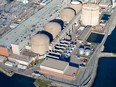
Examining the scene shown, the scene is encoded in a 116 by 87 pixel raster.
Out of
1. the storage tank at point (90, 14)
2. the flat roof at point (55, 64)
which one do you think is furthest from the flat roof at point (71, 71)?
the storage tank at point (90, 14)

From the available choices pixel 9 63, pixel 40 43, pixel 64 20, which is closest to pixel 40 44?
pixel 40 43

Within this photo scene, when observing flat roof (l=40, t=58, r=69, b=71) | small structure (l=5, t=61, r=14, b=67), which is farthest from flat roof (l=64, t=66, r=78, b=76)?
small structure (l=5, t=61, r=14, b=67)

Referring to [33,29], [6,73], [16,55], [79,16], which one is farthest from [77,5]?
[6,73]

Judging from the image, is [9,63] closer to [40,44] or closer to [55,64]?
[40,44]

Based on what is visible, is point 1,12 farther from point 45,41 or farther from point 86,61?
point 86,61

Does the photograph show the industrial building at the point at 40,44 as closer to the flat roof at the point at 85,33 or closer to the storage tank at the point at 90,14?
the flat roof at the point at 85,33

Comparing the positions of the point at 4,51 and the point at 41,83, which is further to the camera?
the point at 4,51

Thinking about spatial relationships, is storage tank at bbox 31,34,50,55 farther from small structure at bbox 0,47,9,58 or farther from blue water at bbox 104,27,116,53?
blue water at bbox 104,27,116,53
